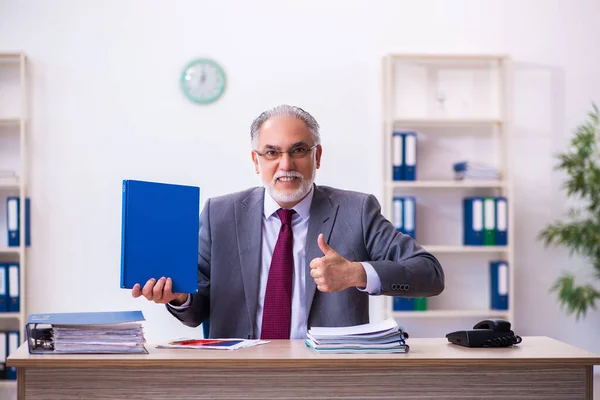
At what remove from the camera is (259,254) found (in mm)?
2551

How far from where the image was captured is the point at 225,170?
4809 mm

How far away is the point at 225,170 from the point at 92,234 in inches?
37.3

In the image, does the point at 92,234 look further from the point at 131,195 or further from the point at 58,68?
the point at 131,195

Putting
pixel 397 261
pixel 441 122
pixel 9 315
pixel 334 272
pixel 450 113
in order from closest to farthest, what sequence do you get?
pixel 334 272
pixel 397 261
pixel 9 315
pixel 441 122
pixel 450 113

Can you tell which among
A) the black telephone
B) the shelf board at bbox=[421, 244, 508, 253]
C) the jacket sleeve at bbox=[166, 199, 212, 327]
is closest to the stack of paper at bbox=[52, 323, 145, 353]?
the jacket sleeve at bbox=[166, 199, 212, 327]

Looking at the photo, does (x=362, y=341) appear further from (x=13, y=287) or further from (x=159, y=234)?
(x=13, y=287)

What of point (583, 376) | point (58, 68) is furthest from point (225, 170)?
point (583, 376)

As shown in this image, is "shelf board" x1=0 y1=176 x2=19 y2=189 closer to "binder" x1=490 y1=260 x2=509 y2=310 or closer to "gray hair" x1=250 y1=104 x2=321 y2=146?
"gray hair" x1=250 y1=104 x2=321 y2=146

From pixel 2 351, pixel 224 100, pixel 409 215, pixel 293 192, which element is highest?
pixel 224 100

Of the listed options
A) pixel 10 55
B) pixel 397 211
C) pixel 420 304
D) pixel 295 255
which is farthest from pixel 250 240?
pixel 10 55

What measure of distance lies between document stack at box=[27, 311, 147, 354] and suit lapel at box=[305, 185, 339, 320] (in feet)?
2.20

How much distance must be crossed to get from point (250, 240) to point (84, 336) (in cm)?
74

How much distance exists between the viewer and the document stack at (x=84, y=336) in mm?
2001

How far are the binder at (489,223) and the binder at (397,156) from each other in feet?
1.85
